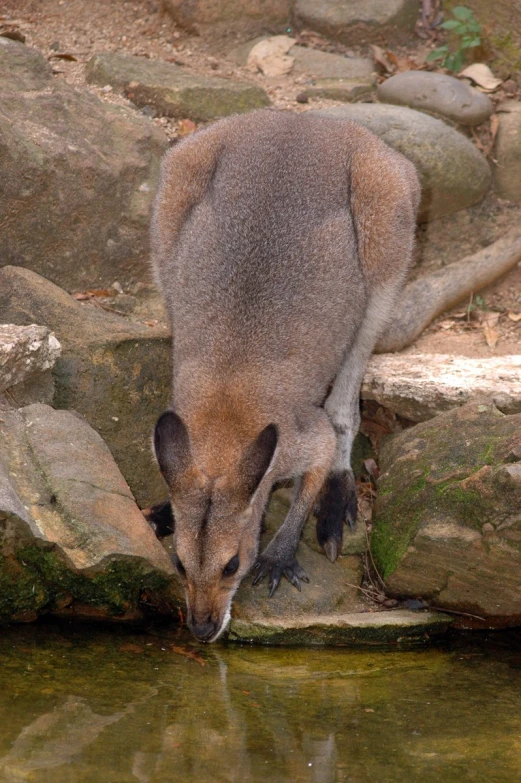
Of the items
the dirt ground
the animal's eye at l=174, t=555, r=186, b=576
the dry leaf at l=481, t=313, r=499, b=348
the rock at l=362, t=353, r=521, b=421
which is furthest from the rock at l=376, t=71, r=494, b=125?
the animal's eye at l=174, t=555, r=186, b=576

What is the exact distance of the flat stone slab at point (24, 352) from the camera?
6.75 meters

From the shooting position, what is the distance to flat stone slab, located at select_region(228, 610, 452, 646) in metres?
6.20

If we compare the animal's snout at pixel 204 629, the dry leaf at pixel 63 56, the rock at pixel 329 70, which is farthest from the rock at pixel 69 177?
the animal's snout at pixel 204 629

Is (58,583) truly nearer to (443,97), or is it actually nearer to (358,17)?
(443,97)

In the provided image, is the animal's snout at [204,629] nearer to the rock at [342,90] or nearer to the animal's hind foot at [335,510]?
the animal's hind foot at [335,510]

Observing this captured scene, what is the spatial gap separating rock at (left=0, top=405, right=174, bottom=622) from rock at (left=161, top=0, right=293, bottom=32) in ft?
20.5

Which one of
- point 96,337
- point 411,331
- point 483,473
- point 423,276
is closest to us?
point 483,473

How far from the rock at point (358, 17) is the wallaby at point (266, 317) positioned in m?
3.78

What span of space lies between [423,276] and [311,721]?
5.25m

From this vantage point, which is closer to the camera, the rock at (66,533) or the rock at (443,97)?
the rock at (66,533)

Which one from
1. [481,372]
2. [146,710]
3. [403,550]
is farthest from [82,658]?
[481,372]

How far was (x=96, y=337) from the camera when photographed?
7.63 meters

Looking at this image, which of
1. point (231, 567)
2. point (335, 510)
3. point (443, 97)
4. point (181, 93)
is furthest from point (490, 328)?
point (231, 567)

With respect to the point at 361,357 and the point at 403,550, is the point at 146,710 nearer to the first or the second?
the point at 403,550
